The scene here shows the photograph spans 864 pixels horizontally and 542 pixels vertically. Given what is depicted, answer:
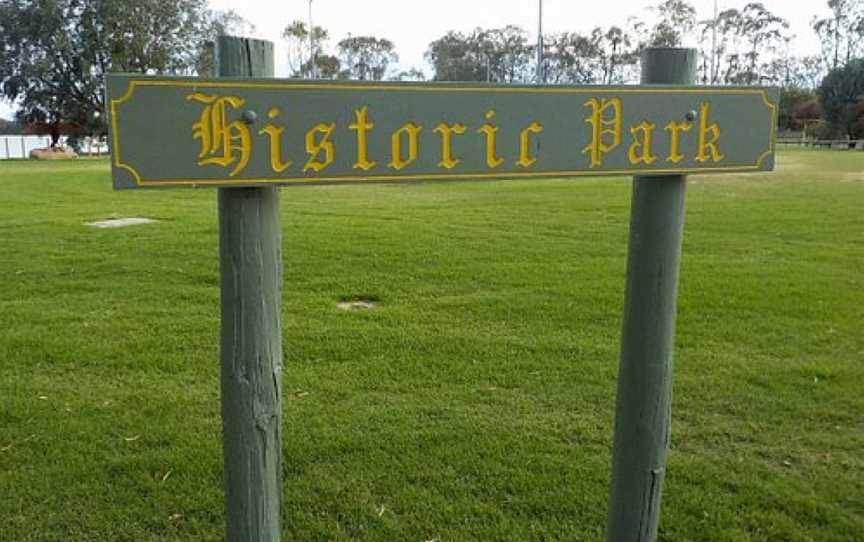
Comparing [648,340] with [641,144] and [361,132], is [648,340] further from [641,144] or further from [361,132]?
[361,132]

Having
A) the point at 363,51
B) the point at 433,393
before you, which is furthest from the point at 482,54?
the point at 433,393

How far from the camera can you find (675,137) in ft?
7.29

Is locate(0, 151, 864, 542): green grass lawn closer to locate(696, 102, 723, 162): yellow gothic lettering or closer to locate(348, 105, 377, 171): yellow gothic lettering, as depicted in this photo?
locate(696, 102, 723, 162): yellow gothic lettering

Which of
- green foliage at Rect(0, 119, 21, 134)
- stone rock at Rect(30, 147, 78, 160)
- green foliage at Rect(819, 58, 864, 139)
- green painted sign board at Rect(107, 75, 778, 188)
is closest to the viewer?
green painted sign board at Rect(107, 75, 778, 188)

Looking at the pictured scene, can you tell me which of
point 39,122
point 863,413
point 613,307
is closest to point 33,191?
point 613,307

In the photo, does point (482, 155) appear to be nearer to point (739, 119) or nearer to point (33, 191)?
point (739, 119)

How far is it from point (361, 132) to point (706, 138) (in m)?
1.02

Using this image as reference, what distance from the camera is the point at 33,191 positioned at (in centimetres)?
1655

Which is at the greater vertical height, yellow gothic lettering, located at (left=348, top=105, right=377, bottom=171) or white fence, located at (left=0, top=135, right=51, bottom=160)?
yellow gothic lettering, located at (left=348, top=105, right=377, bottom=171)

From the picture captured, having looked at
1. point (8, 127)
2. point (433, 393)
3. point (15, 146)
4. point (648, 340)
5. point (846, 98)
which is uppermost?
point (846, 98)

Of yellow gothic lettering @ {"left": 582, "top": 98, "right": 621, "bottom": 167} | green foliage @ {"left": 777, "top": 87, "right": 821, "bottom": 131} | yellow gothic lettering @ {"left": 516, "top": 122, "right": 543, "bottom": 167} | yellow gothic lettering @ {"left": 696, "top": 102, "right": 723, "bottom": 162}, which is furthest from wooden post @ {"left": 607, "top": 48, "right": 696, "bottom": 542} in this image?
green foliage @ {"left": 777, "top": 87, "right": 821, "bottom": 131}

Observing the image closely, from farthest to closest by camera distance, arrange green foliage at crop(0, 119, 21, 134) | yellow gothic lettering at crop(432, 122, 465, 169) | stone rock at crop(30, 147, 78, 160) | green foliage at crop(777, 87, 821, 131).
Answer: green foliage at crop(0, 119, 21, 134) → green foliage at crop(777, 87, 821, 131) → stone rock at crop(30, 147, 78, 160) → yellow gothic lettering at crop(432, 122, 465, 169)

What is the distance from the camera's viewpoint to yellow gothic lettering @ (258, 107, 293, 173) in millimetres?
1810

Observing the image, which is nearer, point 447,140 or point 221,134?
point 221,134
